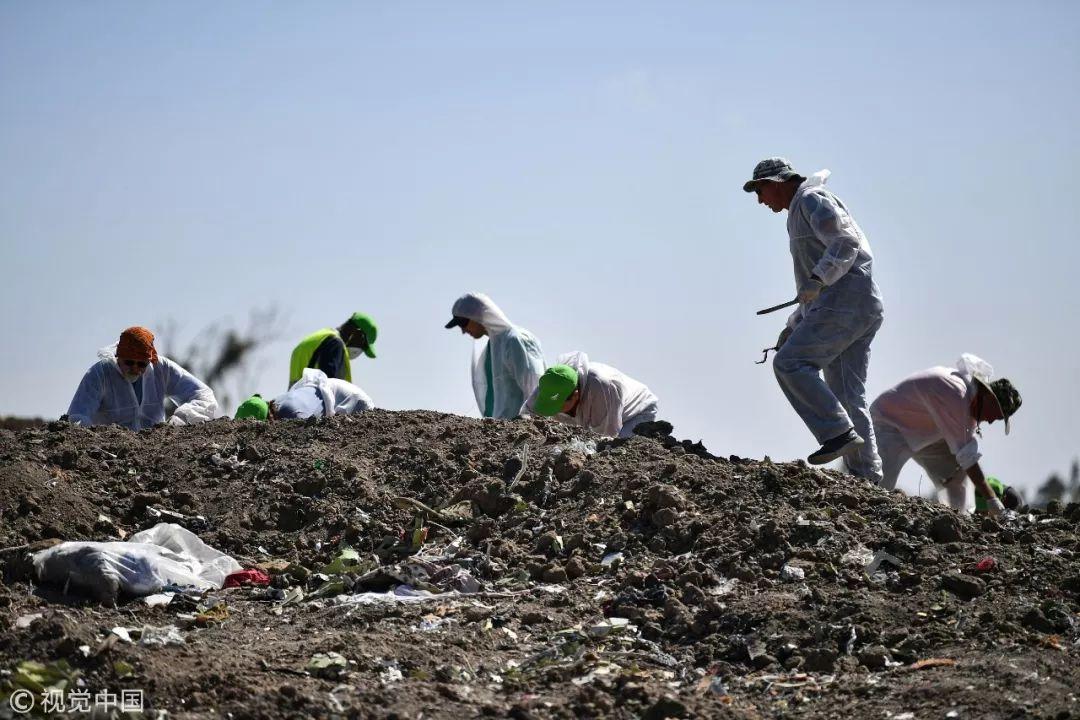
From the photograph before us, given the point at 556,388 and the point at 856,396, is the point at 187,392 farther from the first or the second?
the point at 856,396

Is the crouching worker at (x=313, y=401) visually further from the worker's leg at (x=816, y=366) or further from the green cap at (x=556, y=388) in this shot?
the worker's leg at (x=816, y=366)

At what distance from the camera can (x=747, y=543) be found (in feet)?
21.3

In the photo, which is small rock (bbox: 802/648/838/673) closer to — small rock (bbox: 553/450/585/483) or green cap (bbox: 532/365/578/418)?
small rock (bbox: 553/450/585/483)

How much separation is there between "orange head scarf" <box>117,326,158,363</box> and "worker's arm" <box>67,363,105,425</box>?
0.35 m

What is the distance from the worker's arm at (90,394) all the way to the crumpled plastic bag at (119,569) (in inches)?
148

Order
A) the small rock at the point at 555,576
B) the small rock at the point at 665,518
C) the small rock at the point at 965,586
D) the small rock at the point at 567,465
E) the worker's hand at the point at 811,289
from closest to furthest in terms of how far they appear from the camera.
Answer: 1. the small rock at the point at 965,586
2. the small rock at the point at 555,576
3. the small rock at the point at 665,518
4. the small rock at the point at 567,465
5. the worker's hand at the point at 811,289

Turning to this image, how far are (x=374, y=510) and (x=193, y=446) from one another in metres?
1.57

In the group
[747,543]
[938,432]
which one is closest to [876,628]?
[747,543]

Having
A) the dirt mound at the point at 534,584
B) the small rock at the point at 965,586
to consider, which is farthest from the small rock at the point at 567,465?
the small rock at the point at 965,586

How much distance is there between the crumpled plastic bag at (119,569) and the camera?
6074 millimetres

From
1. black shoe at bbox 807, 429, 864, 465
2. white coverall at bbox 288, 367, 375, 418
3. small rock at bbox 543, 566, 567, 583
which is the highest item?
white coverall at bbox 288, 367, 375, 418

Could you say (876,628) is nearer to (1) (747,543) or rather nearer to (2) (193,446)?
(1) (747,543)

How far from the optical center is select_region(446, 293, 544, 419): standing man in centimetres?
1084

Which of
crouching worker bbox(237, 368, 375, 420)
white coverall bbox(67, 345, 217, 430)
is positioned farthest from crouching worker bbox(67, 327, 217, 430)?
crouching worker bbox(237, 368, 375, 420)
